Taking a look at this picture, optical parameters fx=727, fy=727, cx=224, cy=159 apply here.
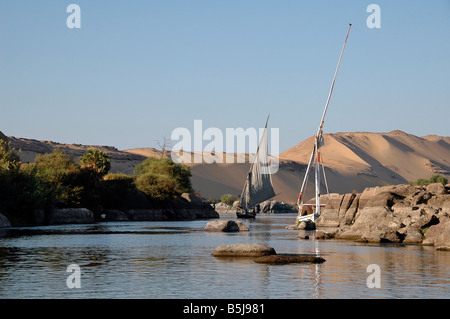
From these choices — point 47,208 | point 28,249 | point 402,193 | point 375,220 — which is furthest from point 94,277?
point 47,208

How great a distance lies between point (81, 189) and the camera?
87188mm

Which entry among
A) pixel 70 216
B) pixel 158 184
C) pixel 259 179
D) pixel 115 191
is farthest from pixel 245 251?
pixel 259 179

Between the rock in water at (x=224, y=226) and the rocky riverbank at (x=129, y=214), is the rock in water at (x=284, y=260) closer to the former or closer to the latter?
the rock in water at (x=224, y=226)

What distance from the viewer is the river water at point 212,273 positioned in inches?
853

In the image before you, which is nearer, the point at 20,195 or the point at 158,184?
the point at 20,195

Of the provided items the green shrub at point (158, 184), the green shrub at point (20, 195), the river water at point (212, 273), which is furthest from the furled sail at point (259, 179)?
the river water at point (212, 273)

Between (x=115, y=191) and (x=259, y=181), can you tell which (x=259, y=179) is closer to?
(x=259, y=181)

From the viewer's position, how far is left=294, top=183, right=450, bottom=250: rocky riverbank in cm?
4159

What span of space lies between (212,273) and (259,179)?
8156 cm

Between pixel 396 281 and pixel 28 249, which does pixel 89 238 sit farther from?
pixel 396 281

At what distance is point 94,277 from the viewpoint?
25500 millimetres

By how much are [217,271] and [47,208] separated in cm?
5272

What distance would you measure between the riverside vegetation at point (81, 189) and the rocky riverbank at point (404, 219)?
32.9 metres

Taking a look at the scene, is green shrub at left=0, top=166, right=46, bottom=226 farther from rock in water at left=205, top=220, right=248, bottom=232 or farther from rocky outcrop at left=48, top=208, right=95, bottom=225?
rock in water at left=205, top=220, right=248, bottom=232
